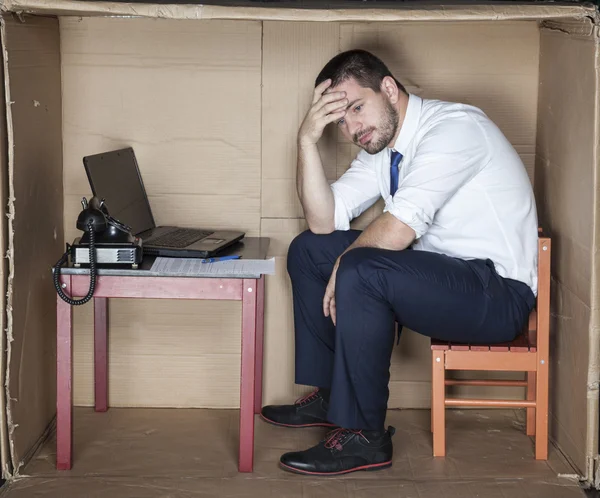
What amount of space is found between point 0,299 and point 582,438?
Answer: 1.62 meters

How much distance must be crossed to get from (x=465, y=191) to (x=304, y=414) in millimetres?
898

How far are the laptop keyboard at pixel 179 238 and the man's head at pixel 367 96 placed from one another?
1.83ft

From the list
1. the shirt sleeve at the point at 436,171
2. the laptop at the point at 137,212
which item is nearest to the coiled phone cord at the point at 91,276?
the laptop at the point at 137,212

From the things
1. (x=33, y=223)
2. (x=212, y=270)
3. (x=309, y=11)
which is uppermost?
(x=309, y=11)

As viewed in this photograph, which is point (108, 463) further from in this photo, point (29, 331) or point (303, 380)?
point (303, 380)

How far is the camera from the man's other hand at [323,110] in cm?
265

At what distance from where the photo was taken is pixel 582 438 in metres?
2.55

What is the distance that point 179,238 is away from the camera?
110 inches

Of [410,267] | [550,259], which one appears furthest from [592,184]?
[410,267]

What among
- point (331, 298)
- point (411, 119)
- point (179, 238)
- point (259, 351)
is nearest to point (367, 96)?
point (411, 119)

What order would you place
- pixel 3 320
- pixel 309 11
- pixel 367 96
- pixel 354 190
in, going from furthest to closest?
pixel 354 190
pixel 367 96
pixel 3 320
pixel 309 11

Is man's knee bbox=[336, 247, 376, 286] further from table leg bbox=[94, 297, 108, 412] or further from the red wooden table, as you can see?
table leg bbox=[94, 297, 108, 412]

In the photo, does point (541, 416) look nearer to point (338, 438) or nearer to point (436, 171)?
point (338, 438)

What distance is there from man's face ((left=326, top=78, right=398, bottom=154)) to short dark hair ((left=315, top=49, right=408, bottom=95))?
0.01m
